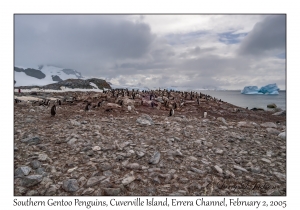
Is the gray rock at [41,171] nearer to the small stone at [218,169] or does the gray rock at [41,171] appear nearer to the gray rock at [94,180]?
the gray rock at [94,180]

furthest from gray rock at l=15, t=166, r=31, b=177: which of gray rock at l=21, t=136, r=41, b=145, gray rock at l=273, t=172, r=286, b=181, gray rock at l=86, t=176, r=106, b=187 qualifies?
gray rock at l=273, t=172, r=286, b=181

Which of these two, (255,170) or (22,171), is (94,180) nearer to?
(22,171)

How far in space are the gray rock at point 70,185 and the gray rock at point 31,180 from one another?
557 mm

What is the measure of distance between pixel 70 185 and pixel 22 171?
1.30m

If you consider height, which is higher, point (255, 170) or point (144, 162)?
point (144, 162)

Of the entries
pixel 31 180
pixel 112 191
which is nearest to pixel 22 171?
pixel 31 180

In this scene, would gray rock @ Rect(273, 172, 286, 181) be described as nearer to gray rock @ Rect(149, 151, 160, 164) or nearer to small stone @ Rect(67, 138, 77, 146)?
gray rock @ Rect(149, 151, 160, 164)

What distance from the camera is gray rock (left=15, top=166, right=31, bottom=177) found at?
3941mm

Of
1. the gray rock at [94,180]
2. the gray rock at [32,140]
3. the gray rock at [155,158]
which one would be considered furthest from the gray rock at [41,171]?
the gray rock at [155,158]

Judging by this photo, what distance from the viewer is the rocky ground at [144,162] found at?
3688mm

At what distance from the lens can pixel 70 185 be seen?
362 centimetres
